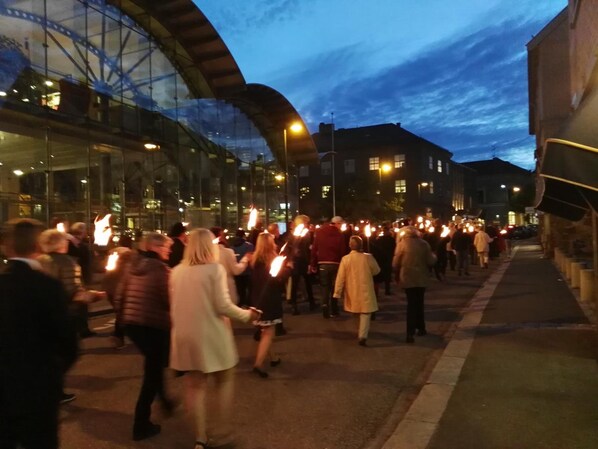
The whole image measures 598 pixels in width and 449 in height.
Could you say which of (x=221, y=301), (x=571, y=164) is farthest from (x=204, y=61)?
(x=571, y=164)

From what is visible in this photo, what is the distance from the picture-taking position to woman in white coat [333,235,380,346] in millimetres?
8148

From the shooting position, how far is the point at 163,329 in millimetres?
4789

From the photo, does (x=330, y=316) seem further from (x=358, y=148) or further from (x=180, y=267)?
(x=358, y=148)

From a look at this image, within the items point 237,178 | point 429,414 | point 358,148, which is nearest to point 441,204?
point 358,148

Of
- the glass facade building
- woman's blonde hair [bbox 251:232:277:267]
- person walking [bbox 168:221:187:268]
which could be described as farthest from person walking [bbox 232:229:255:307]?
the glass facade building

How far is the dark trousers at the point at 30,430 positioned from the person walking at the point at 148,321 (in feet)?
6.10

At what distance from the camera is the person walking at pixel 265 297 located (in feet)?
22.3

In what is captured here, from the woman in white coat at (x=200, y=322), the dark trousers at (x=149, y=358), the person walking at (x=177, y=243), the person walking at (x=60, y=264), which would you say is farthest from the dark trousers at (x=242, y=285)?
the woman in white coat at (x=200, y=322)

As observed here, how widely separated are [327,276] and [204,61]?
52.9 feet

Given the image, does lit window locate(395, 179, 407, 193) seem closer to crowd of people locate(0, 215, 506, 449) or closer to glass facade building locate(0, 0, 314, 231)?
glass facade building locate(0, 0, 314, 231)

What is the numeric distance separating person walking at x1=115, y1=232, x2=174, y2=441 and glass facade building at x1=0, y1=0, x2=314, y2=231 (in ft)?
42.1

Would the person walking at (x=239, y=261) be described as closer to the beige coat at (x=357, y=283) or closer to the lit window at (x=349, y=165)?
the beige coat at (x=357, y=283)

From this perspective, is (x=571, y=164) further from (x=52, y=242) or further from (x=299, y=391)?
(x=52, y=242)

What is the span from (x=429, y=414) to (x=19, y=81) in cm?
1534
